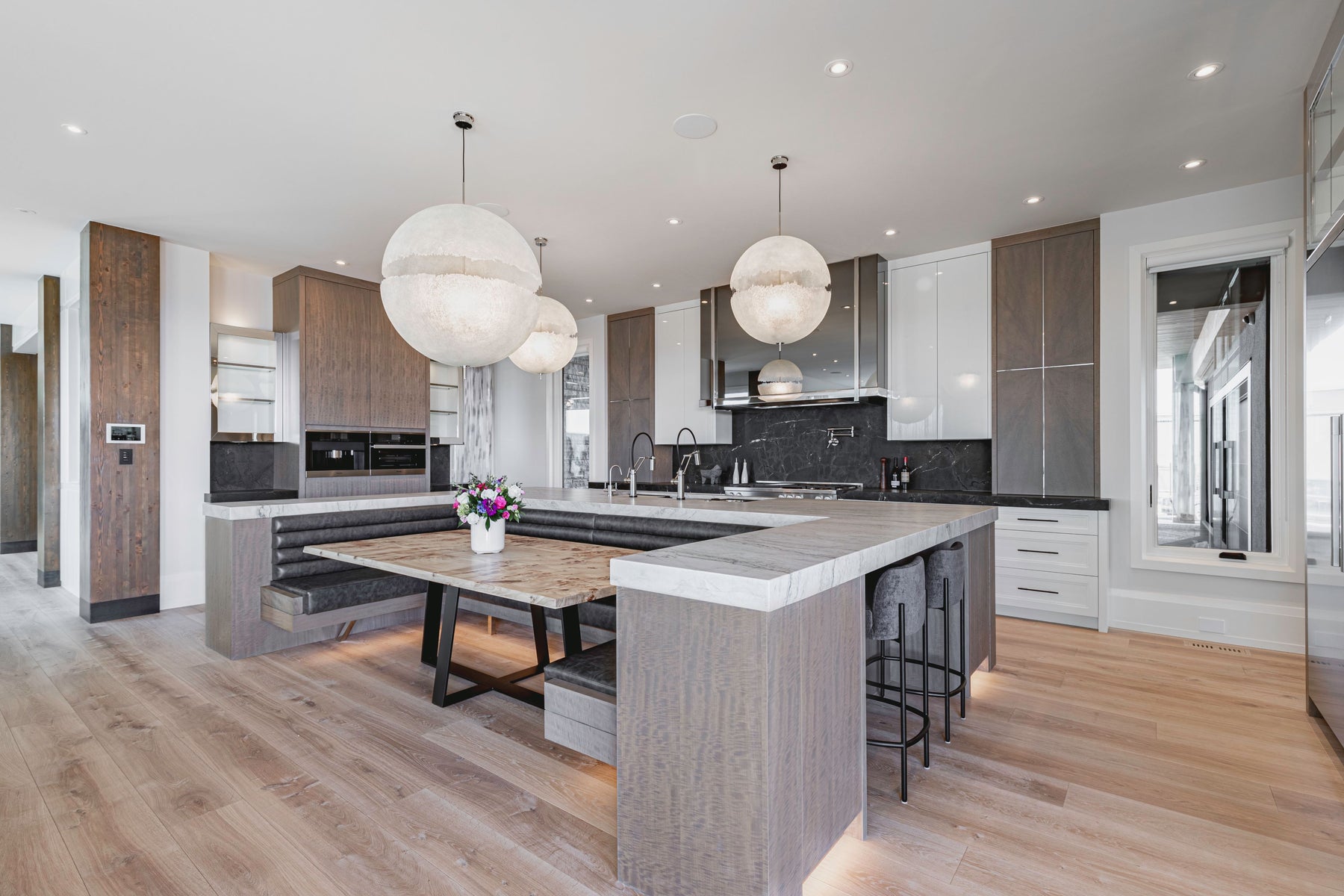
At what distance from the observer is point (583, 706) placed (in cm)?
191

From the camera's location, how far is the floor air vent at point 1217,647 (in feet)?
12.0

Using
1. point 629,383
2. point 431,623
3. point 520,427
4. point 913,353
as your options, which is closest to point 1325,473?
point 913,353

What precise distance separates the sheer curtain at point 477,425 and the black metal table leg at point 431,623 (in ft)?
14.5

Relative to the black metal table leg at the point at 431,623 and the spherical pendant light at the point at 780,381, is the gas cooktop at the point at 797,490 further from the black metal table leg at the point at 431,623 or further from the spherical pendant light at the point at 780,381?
the black metal table leg at the point at 431,623

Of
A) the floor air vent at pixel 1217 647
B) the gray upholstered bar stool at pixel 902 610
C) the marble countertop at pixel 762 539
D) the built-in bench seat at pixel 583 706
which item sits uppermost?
the marble countertop at pixel 762 539

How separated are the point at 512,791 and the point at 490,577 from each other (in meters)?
0.72

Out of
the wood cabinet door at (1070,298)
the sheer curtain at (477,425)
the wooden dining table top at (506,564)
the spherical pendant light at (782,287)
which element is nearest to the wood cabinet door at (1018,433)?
the wood cabinet door at (1070,298)

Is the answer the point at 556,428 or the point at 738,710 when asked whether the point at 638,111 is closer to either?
the point at 738,710

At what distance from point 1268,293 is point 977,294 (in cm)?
163

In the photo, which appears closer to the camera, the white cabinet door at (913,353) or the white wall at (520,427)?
the white cabinet door at (913,353)

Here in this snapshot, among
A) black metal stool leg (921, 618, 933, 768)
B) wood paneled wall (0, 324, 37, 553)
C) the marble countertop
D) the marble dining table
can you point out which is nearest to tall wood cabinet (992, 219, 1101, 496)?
the marble countertop

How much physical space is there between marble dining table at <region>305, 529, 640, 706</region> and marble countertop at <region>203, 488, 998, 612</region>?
418 mm

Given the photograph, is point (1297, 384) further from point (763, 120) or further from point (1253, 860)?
point (763, 120)

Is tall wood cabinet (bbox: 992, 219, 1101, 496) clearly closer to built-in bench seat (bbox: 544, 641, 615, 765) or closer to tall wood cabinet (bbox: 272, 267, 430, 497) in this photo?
built-in bench seat (bbox: 544, 641, 615, 765)
